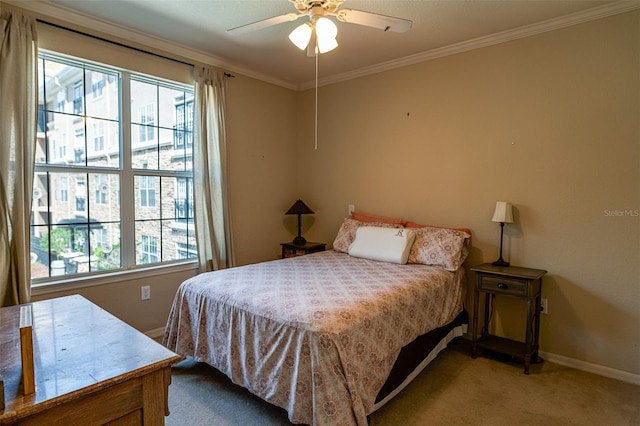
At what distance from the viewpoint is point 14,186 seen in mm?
2311

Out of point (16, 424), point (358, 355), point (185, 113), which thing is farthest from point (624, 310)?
point (185, 113)

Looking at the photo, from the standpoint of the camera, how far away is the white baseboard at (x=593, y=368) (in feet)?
8.04

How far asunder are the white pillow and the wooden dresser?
215 cm

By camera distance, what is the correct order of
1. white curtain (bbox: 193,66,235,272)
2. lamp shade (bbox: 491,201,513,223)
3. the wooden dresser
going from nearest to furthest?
the wooden dresser
lamp shade (bbox: 491,201,513,223)
white curtain (bbox: 193,66,235,272)

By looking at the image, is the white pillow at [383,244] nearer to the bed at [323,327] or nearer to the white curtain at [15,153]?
the bed at [323,327]

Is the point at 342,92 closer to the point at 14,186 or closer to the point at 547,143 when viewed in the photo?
the point at 547,143

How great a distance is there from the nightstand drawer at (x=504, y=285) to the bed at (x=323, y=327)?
0.75ft

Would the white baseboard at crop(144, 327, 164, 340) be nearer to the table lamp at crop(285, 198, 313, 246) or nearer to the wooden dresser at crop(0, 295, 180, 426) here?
the table lamp at crop(285, 198, 313, 246)

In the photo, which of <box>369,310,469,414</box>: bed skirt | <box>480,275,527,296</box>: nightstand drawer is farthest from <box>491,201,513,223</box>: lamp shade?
<box>369,310,469,414</box>: bed skirt

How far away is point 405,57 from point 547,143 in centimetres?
150

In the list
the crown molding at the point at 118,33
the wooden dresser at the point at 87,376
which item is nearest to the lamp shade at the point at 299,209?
the crown molding at the point at 118,33

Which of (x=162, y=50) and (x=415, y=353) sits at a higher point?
(x=162, y=50)

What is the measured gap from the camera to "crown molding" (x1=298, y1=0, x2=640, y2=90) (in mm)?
2447

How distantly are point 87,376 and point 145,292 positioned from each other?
2.29 metres
